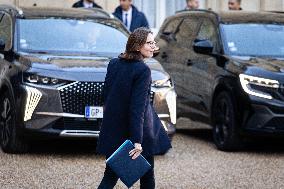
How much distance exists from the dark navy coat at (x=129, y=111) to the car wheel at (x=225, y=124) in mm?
4527

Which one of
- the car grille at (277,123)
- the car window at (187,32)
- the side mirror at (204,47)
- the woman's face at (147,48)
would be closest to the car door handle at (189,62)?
the car window at (187,32)

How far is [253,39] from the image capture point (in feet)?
43.4

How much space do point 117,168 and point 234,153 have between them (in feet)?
16.4

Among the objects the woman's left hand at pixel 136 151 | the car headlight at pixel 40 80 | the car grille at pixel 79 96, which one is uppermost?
the woman's left hand at pixel 136 151

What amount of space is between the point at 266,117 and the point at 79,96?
2.30 m

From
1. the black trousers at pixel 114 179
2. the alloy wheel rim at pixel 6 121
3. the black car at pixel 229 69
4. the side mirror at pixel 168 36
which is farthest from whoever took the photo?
the side mirror at pixel 168 36

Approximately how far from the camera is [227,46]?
509 inches

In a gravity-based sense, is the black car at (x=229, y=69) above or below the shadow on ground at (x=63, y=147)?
above

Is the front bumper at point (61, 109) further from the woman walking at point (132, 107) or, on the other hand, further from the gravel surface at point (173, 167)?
the woman walking at point (132, 107)

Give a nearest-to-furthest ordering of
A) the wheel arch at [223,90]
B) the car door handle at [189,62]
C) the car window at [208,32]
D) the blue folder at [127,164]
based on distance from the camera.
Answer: the blue folder at [127,164] < the wheel arch at [223,90] < the car window at [208,32] < the car door handle at [189,62]

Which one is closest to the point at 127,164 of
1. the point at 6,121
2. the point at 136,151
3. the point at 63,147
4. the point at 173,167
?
the point at 136,151

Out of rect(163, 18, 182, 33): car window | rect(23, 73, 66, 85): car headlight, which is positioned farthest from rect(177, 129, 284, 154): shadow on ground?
rect(23, 73, 66, 85): car headlight

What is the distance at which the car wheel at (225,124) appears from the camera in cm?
1219

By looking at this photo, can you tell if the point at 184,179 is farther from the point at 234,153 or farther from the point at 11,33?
the point at 11,33
